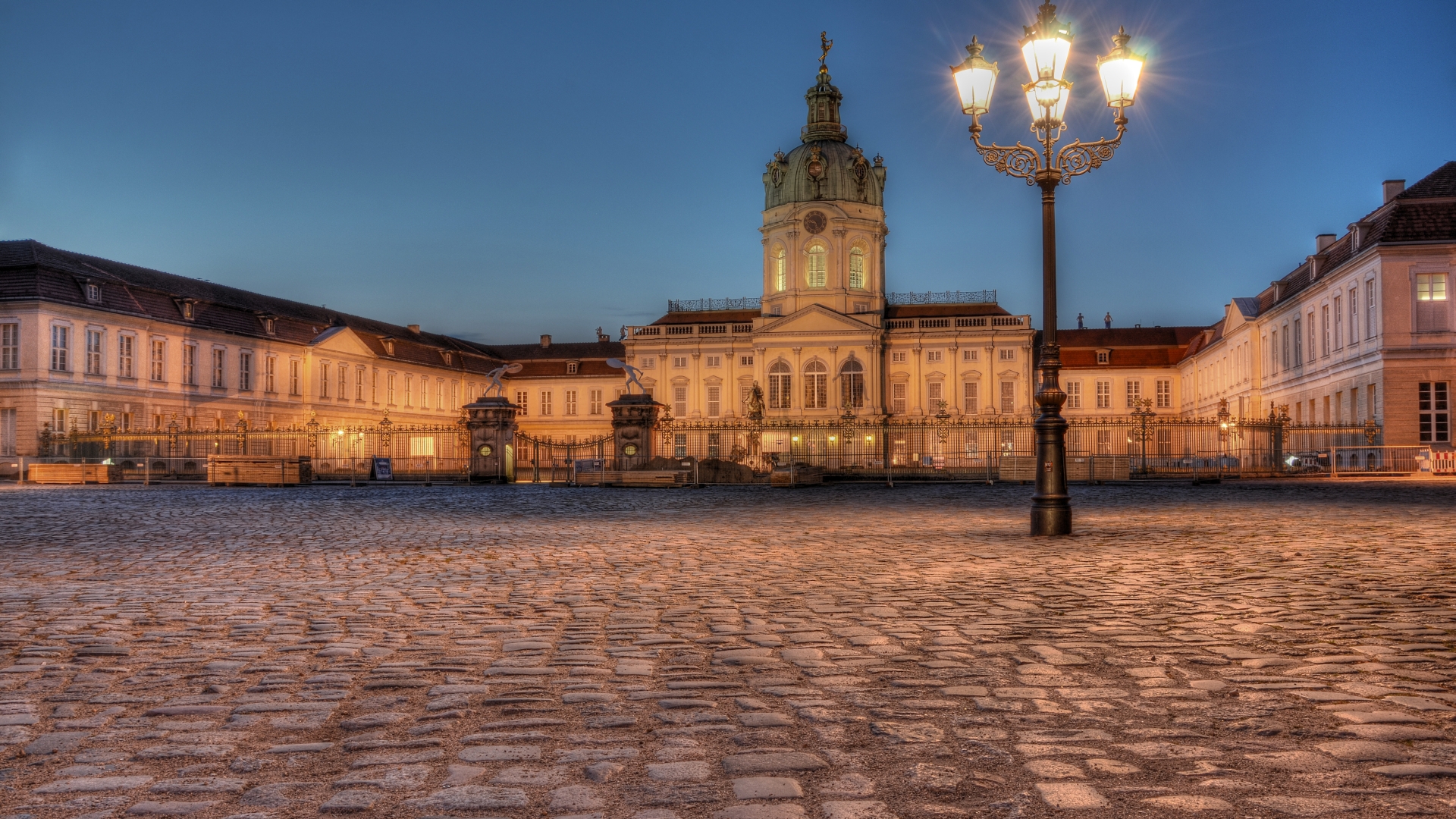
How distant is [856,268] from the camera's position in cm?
7162

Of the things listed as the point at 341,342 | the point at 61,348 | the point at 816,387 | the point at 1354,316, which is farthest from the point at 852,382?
the point at 61,348

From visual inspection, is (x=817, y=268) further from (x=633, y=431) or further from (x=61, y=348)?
(x=61, y=348)

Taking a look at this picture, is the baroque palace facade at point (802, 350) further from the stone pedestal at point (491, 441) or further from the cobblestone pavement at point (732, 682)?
the cobblestone pavement at point (732, 682)

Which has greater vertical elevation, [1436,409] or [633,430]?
[1436,409]

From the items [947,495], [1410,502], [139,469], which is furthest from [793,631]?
[139,469]

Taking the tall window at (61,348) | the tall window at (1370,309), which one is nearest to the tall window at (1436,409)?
the tall window at (1370,309)

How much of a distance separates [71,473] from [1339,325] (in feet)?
154

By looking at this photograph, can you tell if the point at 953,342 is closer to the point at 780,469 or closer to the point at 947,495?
the point at 780,469

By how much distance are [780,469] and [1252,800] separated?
2914 cm

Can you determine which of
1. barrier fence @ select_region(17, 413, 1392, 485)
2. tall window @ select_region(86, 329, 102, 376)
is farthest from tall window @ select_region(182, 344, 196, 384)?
tall window @ select_region(86, 329, 102, 376)

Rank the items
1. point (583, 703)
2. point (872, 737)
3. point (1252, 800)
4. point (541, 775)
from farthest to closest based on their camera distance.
→ point (583, 703) → point (872, 737) → point (541, 775) → point (1252, 800)

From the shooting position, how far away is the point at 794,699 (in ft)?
15.3

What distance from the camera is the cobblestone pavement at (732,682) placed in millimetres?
3471

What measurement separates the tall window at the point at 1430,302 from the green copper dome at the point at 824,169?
122ft
